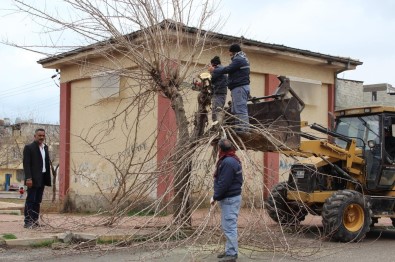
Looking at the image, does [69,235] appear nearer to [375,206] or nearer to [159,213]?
[159,213]

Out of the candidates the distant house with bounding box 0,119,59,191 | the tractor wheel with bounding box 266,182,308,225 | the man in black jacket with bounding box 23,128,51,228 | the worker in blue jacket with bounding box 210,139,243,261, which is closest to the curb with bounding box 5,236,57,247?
the man in black jacket with bounding box 23,128,51,228

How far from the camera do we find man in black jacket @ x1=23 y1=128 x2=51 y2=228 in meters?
11.3

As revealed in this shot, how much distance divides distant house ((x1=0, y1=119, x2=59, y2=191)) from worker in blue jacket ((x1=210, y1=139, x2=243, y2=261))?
40707mm

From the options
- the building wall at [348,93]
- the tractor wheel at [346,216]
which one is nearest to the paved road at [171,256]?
the tractor wheel at [346,216]

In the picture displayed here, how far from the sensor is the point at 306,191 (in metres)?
12.0

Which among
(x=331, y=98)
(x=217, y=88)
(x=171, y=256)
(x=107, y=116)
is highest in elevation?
(x=331, y=98)

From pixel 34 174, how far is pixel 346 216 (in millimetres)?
6174

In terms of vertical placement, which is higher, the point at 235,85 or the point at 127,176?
the point at 235,85

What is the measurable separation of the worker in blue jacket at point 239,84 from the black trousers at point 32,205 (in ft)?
14.3

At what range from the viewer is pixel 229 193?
8.28 meters

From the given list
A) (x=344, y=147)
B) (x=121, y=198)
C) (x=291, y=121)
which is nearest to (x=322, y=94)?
(x=344, y=147)

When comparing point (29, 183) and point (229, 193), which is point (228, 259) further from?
point (29, 183)

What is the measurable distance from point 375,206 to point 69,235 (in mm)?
6186

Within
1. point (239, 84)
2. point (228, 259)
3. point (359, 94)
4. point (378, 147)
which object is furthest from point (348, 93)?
point (228, 259)
